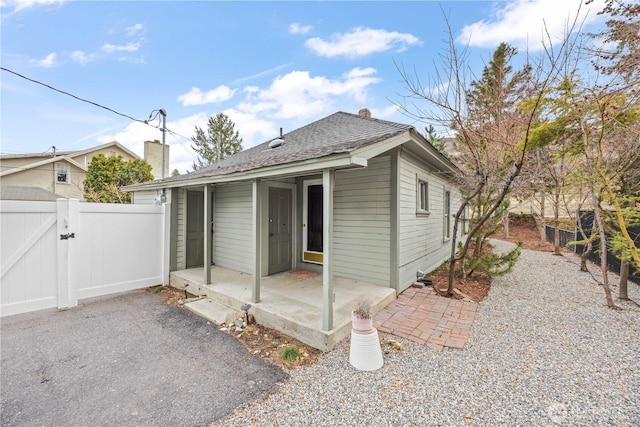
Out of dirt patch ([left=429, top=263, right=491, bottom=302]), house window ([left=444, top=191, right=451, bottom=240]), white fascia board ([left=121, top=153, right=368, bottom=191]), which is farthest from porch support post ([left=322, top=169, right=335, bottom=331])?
house window ([left=444, top=191, right=451, bottom=240])

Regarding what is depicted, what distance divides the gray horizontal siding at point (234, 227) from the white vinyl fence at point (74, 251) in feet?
3.99

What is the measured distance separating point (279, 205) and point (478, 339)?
4.37 metres

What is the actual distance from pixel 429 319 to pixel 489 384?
1.47 metres

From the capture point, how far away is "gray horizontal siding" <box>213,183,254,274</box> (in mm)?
6066

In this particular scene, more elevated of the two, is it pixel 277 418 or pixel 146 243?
pixel 146 243

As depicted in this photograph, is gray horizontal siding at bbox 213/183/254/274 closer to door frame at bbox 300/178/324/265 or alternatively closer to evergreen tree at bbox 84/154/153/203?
door frame at bbox 300/178/324/265

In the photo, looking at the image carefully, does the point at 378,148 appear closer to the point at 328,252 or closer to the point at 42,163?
the point at 328,252

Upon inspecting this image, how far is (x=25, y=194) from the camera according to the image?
12.5m

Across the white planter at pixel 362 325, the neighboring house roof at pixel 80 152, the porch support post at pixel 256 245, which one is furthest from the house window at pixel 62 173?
the white planter at pixel 362 325

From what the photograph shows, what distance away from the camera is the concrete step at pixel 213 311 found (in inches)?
164

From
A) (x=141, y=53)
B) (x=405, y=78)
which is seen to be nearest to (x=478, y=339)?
(x=405, y=78)

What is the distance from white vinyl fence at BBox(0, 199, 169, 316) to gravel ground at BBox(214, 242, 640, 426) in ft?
15.2

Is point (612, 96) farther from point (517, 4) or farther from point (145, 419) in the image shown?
point (145, 419)

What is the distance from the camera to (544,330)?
363 centimetres
